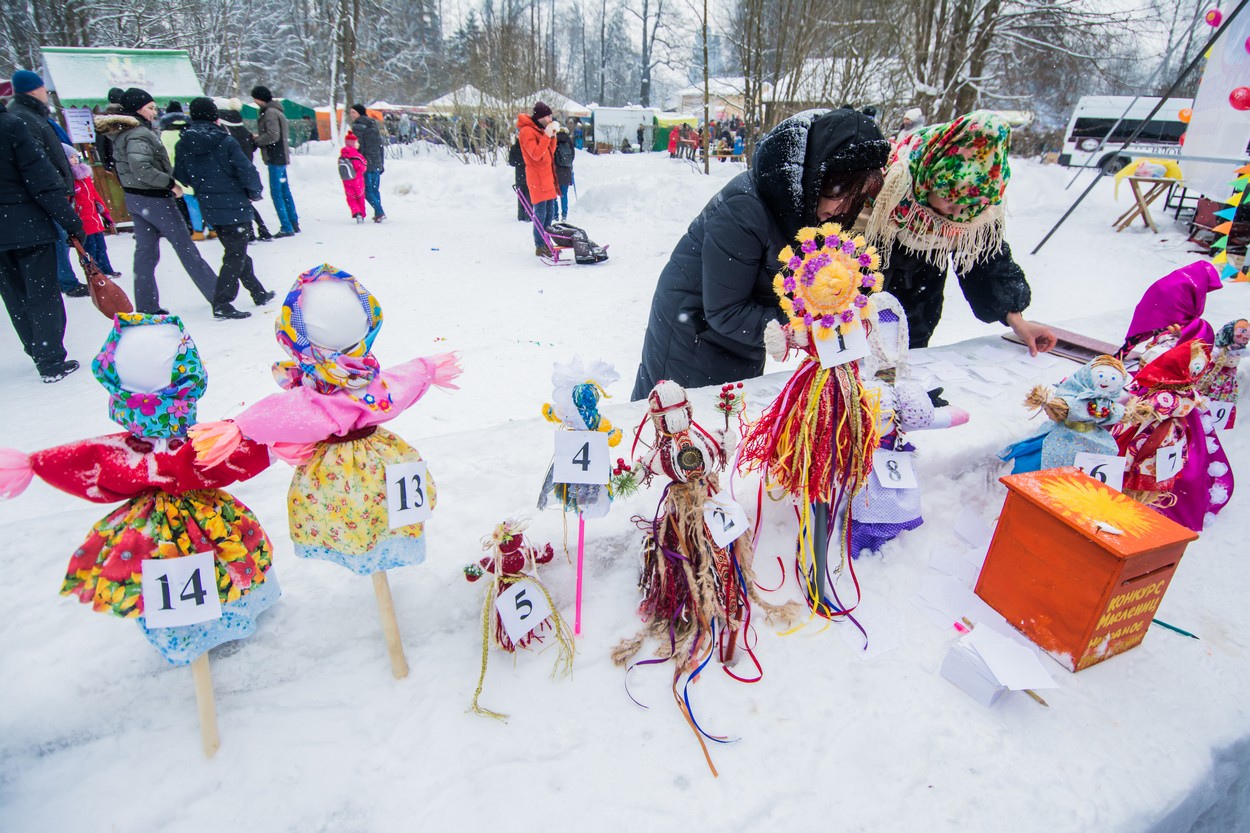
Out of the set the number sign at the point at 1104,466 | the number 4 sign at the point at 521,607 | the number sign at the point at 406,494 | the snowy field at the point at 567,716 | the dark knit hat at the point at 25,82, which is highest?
the dark knit hat at the point at 25,82

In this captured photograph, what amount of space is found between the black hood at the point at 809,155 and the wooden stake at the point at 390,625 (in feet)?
5.14

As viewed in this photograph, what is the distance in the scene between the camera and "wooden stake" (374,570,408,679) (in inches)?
58.7

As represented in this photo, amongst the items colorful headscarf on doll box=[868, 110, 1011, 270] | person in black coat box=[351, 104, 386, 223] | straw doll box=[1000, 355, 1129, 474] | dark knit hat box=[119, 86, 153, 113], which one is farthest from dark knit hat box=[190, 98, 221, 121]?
straw doll box=[1000, 355, 1129, 474]

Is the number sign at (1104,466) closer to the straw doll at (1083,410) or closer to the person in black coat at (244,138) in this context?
the straw doll at (1083,410)

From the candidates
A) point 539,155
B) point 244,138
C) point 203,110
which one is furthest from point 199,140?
point 244,138

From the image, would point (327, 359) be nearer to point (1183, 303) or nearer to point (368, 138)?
point (1183, 303)

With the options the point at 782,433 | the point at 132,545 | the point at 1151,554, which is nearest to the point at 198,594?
the point at 132,545

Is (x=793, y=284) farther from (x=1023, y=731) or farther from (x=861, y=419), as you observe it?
(x=1023, y=731)

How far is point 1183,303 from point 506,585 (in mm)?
2852

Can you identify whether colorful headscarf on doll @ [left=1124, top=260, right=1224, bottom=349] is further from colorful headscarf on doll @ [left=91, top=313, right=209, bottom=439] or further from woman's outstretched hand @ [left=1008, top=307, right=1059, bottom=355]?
colorful headscarf on doll @ [left=91, top=313, right=209, bottom=439]

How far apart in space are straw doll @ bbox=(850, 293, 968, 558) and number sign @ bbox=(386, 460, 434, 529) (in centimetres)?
125

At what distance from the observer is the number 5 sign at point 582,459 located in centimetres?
148

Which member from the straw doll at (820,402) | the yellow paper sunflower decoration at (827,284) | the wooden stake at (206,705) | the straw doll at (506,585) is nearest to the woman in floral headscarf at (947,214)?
the straw doll at (820,402)

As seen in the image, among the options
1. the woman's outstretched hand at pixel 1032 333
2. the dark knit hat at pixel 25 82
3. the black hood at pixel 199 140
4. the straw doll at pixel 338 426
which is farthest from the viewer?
the black hood at pixel 199 140
